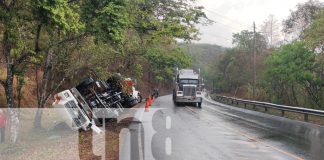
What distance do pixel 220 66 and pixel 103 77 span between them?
3620 inches

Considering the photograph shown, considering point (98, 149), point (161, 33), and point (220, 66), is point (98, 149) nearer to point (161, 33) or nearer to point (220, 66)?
point (161, 33)

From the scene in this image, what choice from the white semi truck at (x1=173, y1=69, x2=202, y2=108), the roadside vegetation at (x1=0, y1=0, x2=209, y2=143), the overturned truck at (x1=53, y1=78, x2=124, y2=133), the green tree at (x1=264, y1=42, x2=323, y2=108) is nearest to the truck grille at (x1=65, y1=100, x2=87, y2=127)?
the overturned truck at (x1=53, y1=78, x2=124, y2=133)

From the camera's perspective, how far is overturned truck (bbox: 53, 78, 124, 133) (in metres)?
16.8

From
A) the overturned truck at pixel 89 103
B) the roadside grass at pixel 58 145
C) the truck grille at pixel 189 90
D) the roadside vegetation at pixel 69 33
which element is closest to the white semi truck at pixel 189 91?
the truck grille at pixel 189 90

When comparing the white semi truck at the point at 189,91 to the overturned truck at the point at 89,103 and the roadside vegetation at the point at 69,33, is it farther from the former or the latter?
the overturned truck at the point at 89,103

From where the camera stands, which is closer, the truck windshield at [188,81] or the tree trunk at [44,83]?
the tree trunk at [44,83]

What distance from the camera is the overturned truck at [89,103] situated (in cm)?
1677

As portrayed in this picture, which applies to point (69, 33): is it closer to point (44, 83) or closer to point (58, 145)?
point (44, 83)

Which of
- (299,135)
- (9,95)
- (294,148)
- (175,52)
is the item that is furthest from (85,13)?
(175,52)

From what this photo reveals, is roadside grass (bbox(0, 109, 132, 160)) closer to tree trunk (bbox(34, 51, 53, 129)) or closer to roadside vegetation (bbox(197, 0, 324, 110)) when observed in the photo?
tree trunk (bbox(34, 51, 53, 129))

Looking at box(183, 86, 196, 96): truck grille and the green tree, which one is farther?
the green tree

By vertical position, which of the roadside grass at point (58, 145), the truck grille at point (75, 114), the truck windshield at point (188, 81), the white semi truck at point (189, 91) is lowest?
the roadside grass at point (58, 145)

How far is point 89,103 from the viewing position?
813 inches

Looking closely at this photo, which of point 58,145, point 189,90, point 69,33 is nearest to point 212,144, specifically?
point 58,145
